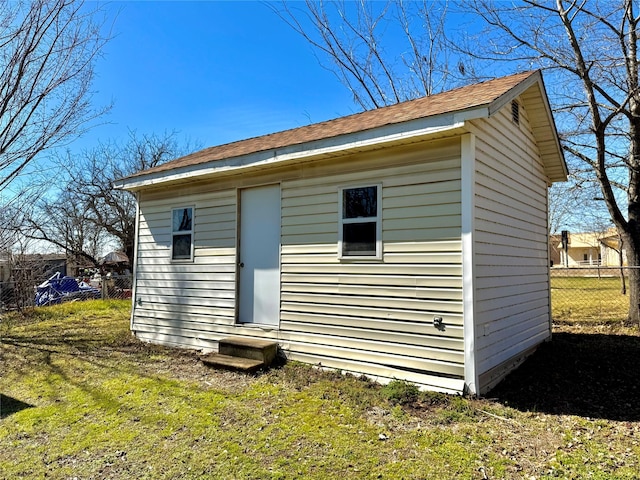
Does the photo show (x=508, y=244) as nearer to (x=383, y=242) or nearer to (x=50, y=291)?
(x=383, y=242)

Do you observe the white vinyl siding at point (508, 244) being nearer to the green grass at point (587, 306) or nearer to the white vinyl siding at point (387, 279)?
the white vinyl siding at point (387, 279)

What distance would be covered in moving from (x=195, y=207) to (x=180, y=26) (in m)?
4.12

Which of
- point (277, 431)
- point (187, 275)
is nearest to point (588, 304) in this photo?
point (187, 275)

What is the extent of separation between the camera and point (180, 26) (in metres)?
8.15

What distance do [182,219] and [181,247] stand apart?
0.49m

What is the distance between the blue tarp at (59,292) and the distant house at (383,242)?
811 cm

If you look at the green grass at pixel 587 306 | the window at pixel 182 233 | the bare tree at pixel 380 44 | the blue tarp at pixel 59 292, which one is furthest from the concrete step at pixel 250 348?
the blue tarp at pixel 59 292

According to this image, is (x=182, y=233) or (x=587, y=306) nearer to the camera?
(x=182, y=233)

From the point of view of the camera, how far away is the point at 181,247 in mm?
6977

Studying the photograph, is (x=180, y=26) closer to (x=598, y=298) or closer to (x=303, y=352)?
(x=303, y=352)

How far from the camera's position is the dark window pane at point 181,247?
271 inches

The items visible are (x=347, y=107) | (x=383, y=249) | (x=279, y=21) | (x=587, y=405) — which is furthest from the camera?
(x=347, y=107)

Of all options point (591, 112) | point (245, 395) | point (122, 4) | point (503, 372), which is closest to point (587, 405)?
point (503, 372)

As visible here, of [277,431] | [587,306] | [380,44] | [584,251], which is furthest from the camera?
[584,251]
